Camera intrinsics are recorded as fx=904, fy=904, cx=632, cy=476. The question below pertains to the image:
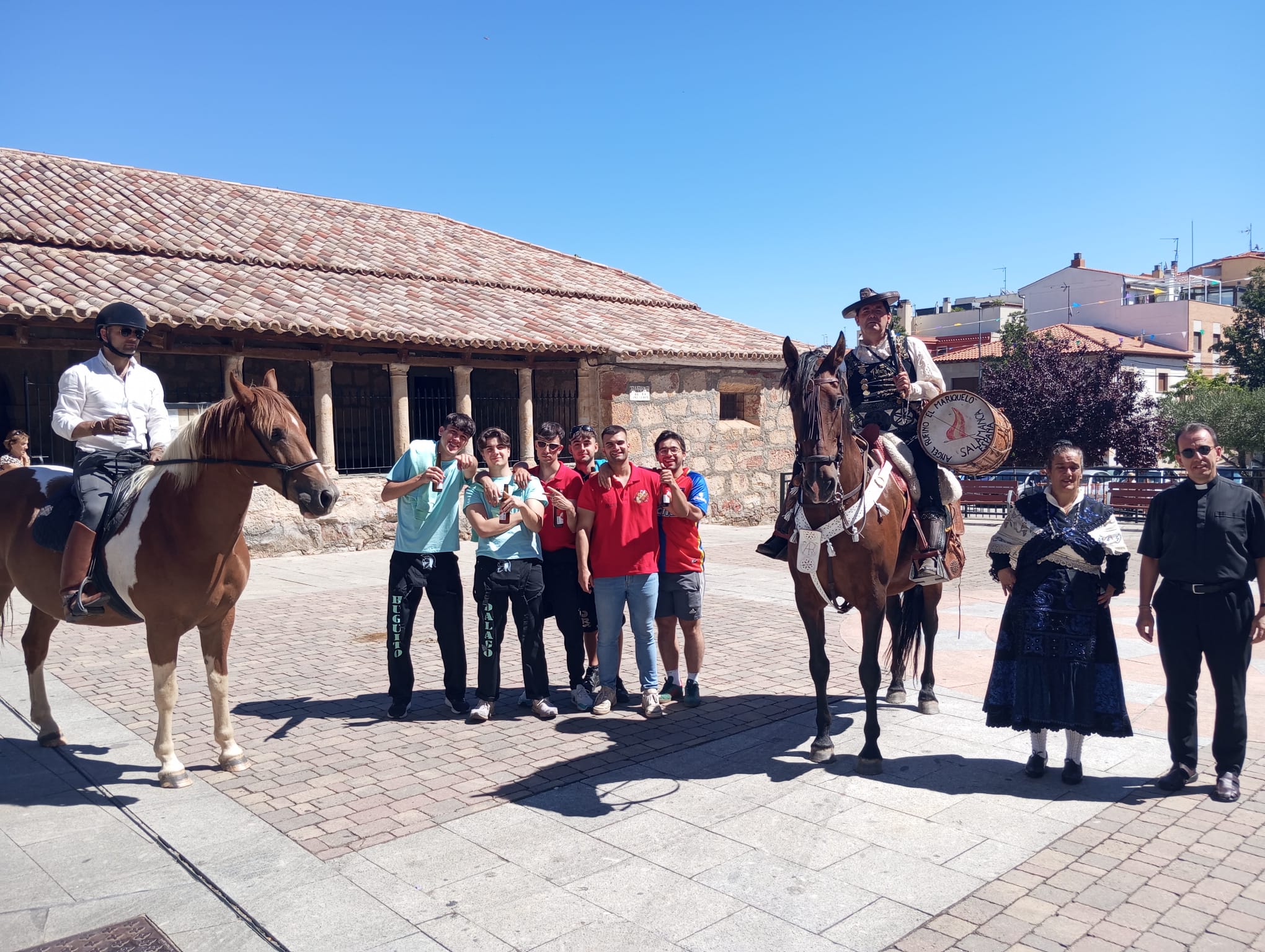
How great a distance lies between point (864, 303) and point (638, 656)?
2.62m

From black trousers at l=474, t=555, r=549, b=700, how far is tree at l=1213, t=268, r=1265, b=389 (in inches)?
1852

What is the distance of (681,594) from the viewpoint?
5.80 metres

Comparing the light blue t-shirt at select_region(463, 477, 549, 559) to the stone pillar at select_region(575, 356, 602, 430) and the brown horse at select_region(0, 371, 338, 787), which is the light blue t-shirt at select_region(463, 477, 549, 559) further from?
the stone pillar at select_region(575, 356, 602, 430)

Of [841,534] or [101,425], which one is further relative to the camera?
[841,534]

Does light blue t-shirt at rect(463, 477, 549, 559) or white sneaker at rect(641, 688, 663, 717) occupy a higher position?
light blue t-shirt at rect(463, 477, 549, 559)

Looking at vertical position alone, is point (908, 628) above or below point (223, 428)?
below

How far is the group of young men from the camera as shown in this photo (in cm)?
565

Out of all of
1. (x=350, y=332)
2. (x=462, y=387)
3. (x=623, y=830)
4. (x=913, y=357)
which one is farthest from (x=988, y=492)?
(x=623, y=830)

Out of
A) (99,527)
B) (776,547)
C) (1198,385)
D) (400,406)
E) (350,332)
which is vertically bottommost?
(776,547)

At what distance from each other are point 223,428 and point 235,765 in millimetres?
1797

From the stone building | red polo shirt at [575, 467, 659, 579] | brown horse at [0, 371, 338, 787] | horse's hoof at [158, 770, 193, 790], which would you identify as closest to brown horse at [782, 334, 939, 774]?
red polo shirt at [575, 467, 659, 579]

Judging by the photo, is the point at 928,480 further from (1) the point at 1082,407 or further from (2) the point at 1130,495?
(1) the point at 1082,407

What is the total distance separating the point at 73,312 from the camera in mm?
10797

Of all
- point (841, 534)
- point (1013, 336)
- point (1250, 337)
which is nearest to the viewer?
point (841, 534)
